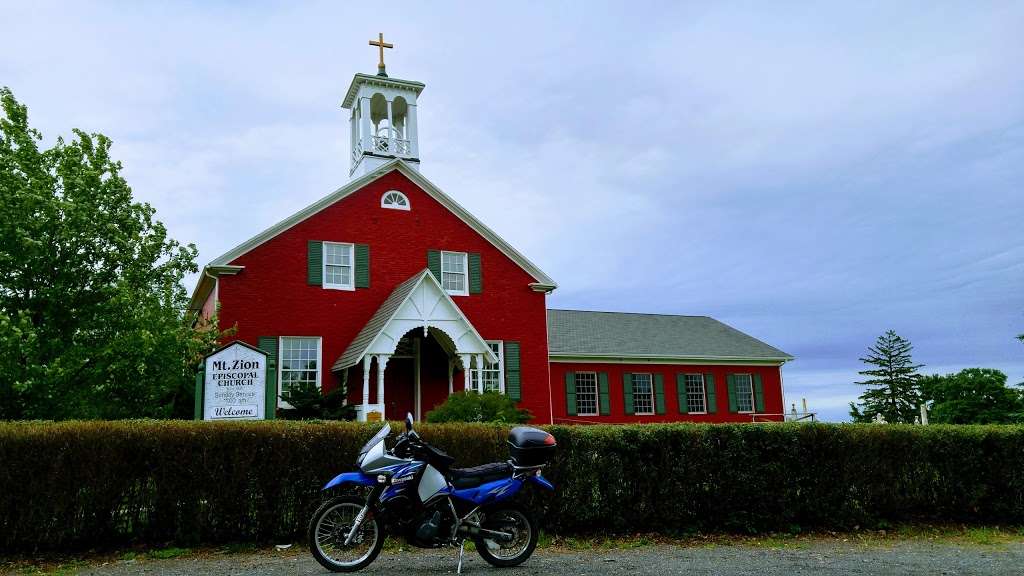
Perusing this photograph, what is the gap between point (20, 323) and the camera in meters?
13.5

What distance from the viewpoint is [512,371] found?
22234mm

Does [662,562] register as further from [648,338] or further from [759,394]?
[759,394]

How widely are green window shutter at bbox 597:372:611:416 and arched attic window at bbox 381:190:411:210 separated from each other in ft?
31.4

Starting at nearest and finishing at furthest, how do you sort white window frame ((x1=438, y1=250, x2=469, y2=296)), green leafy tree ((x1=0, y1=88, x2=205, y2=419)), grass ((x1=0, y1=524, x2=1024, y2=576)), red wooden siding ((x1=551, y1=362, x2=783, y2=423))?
grass ((x1=0, y1=524, x2=1024, y2=576))
green leafy tree ((x1=0, y1=88, x2=205, y2=419))
white window frame ((x1=438, y1=250, x2=469, y2=296))
red wooden siding ((x1=551, y1=362, x2=783, y2=423))

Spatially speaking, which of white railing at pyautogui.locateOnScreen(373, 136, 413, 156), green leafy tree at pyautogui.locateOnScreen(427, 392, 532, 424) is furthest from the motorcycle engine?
white railing at pyautogui.locateOnScreen(373, 136, 413, 156)

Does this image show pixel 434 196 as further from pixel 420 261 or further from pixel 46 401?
pixel 46 401

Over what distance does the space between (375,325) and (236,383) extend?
7.18m

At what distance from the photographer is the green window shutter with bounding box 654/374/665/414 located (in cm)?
2772

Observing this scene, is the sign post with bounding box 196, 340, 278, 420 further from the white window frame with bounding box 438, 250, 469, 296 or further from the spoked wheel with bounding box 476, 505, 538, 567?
the white window frame with bounding box 438, 250, 469, 296

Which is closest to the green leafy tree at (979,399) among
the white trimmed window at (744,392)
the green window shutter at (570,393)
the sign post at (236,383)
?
the white trimmed window at (744,392)

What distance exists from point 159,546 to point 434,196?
15.0 metres

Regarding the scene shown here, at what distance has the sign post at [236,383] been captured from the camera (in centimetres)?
1223

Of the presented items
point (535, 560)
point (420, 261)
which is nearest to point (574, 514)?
point (535, 560)

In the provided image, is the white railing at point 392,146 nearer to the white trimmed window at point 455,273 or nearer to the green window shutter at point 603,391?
the white trimmed window at point 455,273
